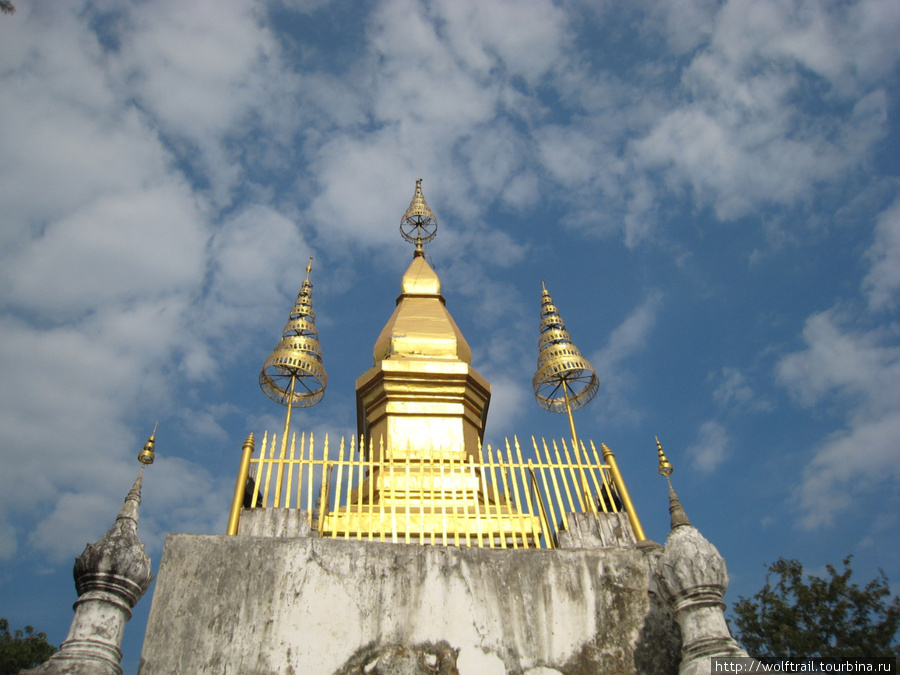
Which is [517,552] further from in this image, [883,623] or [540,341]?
[883,623]

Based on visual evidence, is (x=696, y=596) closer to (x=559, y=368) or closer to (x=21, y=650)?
(x=559, y=368)

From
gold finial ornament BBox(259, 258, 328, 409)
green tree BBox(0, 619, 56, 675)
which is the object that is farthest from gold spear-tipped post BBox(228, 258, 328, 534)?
green tree BBox(0, 619, 56, 675)

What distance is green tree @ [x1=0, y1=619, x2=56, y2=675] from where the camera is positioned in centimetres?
1545

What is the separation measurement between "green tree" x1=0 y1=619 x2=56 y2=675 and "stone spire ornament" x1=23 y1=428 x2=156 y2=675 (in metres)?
12.0

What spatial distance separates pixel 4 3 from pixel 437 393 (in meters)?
7.35

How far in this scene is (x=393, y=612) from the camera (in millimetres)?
5980

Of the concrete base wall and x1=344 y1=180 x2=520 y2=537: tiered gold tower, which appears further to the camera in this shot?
x1=344 y1=180 x2=520 y2=537: tiered gold tower

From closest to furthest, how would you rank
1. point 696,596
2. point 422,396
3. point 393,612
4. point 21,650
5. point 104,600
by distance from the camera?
point 104,600, point 696,596, point 393,612, point 422,396, point 21,650

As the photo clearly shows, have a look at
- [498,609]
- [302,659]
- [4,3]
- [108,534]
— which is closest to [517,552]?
[498,609]

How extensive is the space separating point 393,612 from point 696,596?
249cm

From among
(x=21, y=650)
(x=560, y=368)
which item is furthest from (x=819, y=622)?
(x=21, y=650)

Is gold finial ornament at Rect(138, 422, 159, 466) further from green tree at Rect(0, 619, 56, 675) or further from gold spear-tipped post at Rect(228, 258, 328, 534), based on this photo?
green tree at Rect(0, 619, 56, 675)

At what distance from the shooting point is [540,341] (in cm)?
1247

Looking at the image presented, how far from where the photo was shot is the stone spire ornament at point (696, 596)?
5.55 metres
